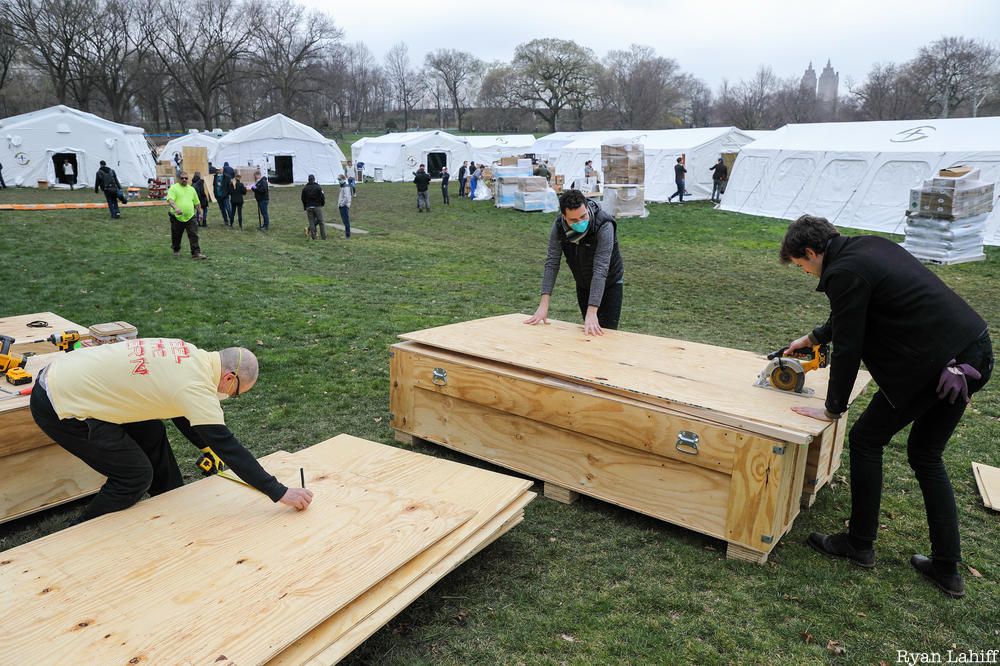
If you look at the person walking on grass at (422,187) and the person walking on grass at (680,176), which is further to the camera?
the person walking on grass at (680,176)

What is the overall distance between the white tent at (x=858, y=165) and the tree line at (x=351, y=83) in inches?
1599

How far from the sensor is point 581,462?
430 centimetres

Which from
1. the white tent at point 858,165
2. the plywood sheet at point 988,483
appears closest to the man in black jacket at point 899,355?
the plywood sheet at point 988,483

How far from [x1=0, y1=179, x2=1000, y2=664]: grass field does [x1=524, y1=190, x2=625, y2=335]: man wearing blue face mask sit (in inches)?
61.3

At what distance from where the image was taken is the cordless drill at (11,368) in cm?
418

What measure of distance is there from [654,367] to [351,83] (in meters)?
89.2

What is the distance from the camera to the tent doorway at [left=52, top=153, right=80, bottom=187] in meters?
29.2

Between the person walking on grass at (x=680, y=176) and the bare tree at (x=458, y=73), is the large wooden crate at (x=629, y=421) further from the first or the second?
the bare tree at (x=458, y=73)

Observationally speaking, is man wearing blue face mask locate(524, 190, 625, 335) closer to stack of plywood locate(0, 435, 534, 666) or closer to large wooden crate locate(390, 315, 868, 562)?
large wooden crate locate(390, 315, 868, 562)

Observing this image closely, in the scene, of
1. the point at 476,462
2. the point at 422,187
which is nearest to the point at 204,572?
the point at 476,462

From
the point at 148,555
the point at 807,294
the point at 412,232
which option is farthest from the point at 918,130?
the point at 148,555

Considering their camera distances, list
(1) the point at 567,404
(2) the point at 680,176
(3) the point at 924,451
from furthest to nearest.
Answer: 1. (2) the point at 680,176
2. (1) the point at 567,404
3. (3) the point at 924,451

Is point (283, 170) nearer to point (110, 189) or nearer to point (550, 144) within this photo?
point (550, 144)

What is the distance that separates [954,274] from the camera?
1269cm
